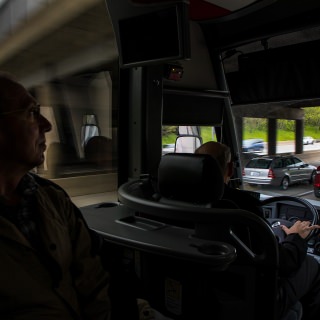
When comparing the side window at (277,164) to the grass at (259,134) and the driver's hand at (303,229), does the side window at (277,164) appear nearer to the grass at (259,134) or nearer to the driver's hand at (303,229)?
the grass at (259,134)

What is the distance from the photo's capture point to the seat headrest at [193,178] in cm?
141

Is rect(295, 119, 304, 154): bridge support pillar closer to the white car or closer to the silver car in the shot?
the white car

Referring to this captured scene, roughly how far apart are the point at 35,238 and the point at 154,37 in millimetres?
1491

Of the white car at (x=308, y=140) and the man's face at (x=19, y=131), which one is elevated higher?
the man's face at (x=19, y=131)

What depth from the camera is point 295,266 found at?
164 cm

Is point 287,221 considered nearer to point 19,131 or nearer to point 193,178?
point 193,178

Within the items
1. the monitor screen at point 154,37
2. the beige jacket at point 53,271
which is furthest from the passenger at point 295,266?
the beige jacket at point 53,271

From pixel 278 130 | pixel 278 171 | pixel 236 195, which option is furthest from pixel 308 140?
pixel 236 195

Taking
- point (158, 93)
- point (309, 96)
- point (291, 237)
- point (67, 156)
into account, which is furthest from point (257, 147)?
point (67, 156)

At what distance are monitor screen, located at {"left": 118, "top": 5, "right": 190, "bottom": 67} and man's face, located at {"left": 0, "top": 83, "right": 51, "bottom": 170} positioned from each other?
1.10 metres

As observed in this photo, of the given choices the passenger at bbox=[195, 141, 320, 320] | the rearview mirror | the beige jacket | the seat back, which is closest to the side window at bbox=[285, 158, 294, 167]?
the rearview mirror

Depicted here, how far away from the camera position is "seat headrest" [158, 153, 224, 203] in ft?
4.62

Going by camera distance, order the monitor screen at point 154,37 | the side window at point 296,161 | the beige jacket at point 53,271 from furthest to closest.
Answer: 1. the side window at point 296,161
2. the monitor screen at point 154,37
3. the beige jacket at point 53,271

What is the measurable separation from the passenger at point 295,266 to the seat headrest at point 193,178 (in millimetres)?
286
